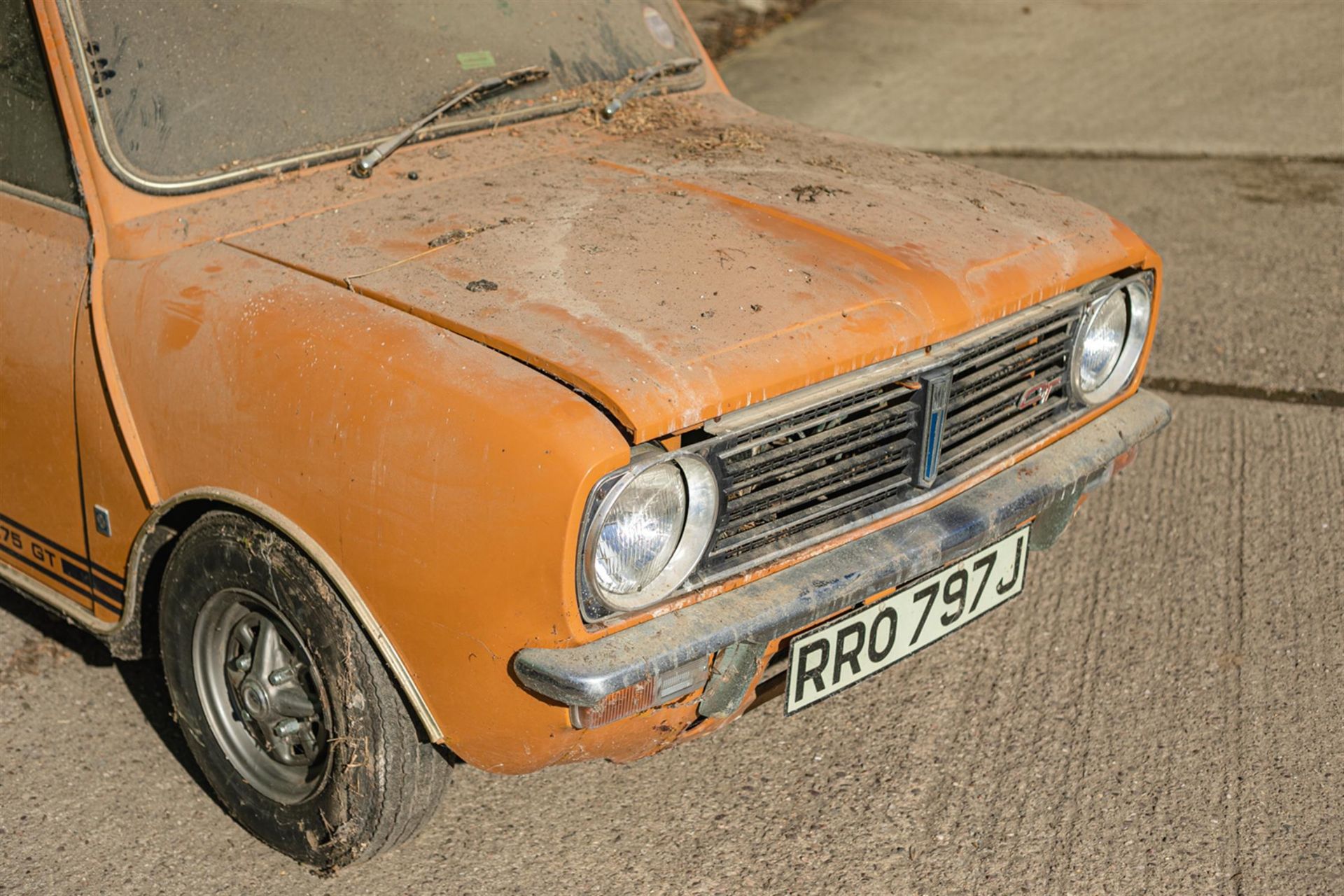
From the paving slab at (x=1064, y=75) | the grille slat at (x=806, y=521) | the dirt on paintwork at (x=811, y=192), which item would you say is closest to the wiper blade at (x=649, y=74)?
the dirt on paintwork at (x=811, y=192)

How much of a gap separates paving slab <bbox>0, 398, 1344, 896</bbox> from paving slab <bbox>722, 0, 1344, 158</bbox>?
13.8 ft

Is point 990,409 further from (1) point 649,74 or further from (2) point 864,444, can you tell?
(1) point 649,74

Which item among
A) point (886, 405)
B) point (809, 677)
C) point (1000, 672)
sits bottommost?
point (1000, 672)

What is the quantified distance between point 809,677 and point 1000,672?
1.03 m

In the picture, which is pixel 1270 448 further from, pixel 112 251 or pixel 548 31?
pixel 112 251

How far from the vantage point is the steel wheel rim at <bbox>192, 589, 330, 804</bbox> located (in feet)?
8.84

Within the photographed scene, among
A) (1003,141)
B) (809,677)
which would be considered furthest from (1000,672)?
(1003,141)

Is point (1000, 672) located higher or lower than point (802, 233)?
lower

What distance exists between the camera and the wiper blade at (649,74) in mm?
3549

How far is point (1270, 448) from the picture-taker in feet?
14.5

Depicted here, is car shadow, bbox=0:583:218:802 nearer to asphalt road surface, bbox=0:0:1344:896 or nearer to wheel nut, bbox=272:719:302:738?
asphalt road surface, bbox=0:0:1344:896

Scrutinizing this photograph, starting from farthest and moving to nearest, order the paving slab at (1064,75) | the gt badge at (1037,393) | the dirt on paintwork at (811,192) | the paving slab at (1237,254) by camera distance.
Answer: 1. the paving slab at (1064,75)
2. the paving slab at (1237,254)
3. the dirt on paintwork at (811,192)
4. the gt badge at (1037,393)

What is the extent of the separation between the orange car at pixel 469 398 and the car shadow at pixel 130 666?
29 cm

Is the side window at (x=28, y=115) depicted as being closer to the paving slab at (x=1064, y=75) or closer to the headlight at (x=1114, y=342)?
the headlight at (x=1114, y=342)
